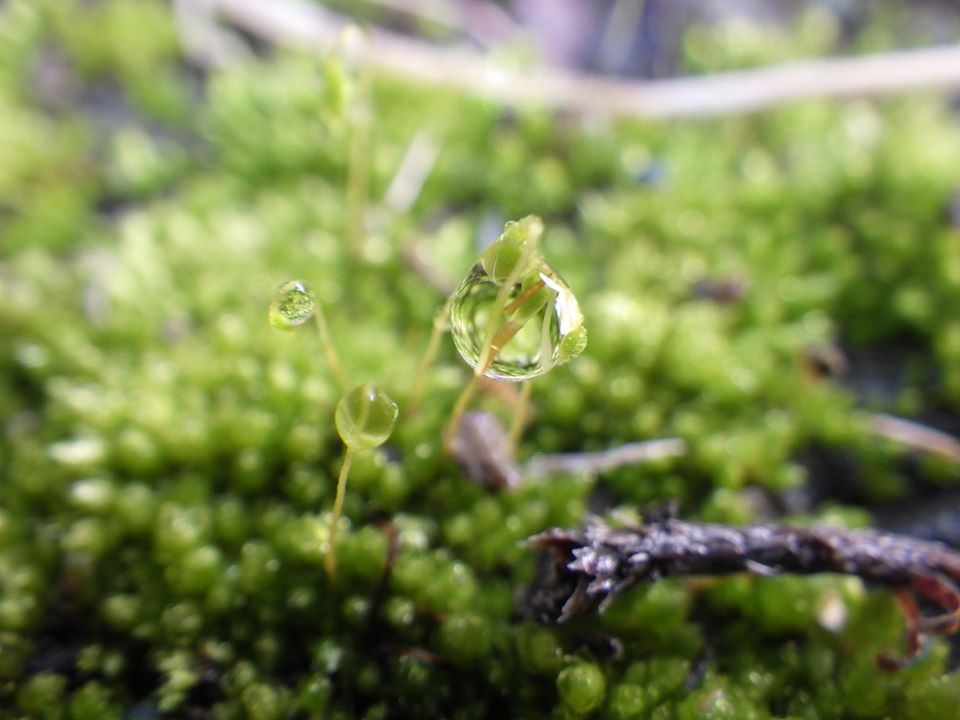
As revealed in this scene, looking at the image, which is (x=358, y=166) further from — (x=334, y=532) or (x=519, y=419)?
(x=334, y=532)

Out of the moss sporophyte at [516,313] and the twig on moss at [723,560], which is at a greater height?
the moss sporophyte at [516,313]

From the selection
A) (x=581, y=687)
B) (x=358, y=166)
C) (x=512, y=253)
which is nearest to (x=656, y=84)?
(x=358, y=166)

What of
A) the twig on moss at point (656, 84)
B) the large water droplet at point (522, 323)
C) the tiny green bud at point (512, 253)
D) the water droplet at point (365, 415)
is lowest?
the water droplet at point (365, 415)

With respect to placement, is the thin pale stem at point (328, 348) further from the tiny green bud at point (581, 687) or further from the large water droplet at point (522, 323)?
the tiny green bud at point (581, 687)

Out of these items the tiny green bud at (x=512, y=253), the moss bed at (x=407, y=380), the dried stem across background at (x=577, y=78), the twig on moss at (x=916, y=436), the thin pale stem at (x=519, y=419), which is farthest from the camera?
the dried stem across background at (x=577, y=78)

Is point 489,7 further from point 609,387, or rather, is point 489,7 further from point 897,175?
point 609,387

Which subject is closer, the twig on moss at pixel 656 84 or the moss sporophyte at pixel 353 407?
the moss sporophyte at pixel 353 407

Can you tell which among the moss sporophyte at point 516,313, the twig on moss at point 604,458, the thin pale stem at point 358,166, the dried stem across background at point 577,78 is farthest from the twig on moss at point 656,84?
the moss sporophyte at point 516,313
